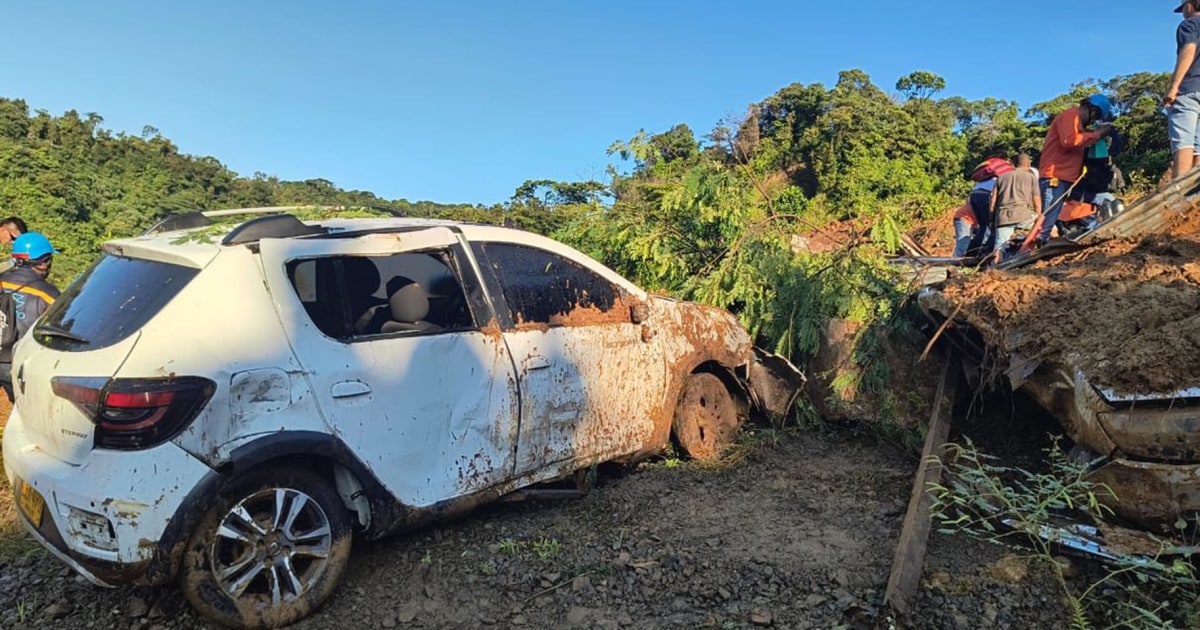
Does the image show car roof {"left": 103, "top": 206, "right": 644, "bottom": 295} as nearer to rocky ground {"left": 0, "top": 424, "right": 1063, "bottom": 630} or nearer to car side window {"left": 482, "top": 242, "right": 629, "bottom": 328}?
car side window {"left": 482, "top": 242, "right": 629, "bottom": 328}

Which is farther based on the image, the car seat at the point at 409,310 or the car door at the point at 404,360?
the car seat at the point at 409,310

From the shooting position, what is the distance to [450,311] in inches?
144

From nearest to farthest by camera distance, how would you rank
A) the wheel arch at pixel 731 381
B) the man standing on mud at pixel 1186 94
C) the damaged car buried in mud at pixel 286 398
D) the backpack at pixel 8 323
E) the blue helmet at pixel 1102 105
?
the damaged car buried in mud at pixel 286 398 → the backpack at pixel 8 323 → the wheel arch at pixel 731 381 → the man standing on mud at pixel 1186 94 → the blue helmet at pixel 1102 105

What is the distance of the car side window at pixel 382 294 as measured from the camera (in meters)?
3.24

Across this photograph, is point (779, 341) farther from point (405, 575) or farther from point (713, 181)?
point (405, 575)

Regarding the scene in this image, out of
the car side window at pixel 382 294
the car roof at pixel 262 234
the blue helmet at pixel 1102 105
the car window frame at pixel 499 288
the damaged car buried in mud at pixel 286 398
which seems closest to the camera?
the damaged car buried in mud at pixel 286 398

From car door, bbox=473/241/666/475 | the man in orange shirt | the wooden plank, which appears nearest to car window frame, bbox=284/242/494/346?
car door, bbox=473/241/666/475

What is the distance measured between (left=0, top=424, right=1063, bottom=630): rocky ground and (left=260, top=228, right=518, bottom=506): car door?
0.42 m

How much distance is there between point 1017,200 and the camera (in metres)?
6.70

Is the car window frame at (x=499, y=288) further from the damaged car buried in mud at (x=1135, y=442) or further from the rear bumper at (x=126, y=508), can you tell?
the damaged car buried in mud at (x=1135, y=442)

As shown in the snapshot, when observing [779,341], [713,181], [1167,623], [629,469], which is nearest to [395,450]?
[629,469]

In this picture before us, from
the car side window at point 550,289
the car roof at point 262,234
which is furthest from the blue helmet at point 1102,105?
the car roof at point 262,234

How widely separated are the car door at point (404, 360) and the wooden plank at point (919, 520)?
1.97 meters

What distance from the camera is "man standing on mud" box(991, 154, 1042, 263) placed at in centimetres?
670
